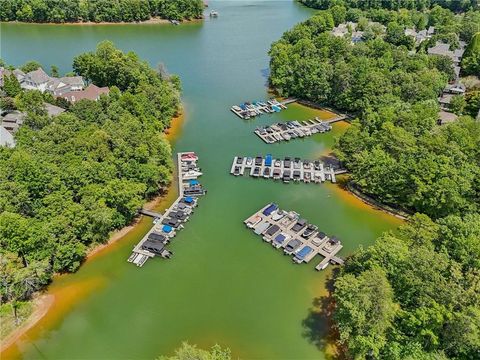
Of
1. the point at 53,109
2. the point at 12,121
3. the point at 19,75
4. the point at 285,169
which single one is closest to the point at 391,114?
the point at 285,169

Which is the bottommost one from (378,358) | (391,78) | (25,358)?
(25,358)

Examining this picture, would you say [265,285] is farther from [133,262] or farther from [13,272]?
[13,272]

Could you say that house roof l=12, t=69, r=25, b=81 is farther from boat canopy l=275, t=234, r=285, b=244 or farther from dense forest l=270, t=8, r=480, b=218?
boat canopy l=275, t=234, r=285, b=244

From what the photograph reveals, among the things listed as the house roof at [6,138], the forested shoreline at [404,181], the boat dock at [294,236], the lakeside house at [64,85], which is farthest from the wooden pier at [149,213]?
the lakeside house at [64,85]

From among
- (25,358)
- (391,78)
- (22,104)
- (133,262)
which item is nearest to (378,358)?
(133,262)

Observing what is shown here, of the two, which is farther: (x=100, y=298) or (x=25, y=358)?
(x=100, y=298)

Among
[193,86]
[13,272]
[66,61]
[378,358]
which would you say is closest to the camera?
[378,358]

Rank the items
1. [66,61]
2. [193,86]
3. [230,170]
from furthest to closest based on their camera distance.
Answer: [66,61]
[193,86]
[230,170]

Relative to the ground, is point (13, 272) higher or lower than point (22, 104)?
lower
